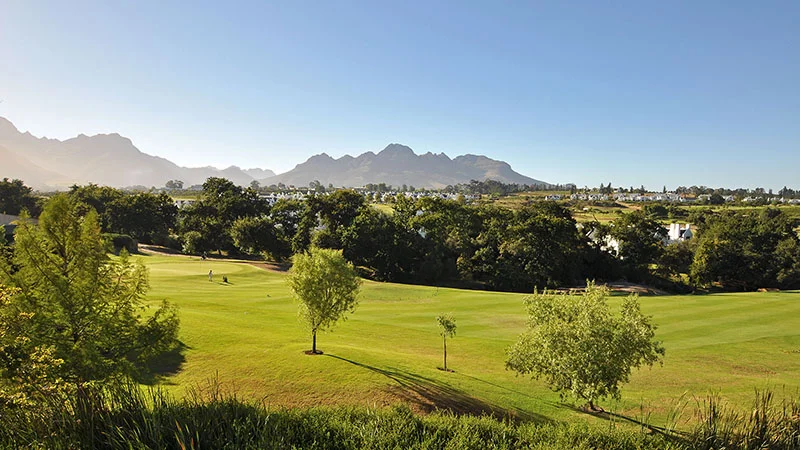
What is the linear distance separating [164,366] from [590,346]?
19592 mm

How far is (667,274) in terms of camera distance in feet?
238

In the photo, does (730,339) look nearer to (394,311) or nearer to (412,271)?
(394,311)

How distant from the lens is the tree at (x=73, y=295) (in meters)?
12.2

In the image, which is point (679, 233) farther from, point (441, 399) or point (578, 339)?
point (441, 399)

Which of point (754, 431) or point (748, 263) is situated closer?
point (754, 431)

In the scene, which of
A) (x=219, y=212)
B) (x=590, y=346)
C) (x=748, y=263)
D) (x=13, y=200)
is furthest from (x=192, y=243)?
(x=748, y=263)

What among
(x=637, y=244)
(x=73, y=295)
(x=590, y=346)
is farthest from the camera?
(x=637, y=244)

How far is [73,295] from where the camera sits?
498 inches

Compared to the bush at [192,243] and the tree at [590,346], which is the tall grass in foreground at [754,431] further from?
the bush at [192,243]

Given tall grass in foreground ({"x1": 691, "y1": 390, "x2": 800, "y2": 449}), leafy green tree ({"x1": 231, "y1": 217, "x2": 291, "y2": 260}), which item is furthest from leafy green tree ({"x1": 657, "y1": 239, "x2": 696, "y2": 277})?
tall grass in foreground ({"x1": 691, "y1": 390, "x2": 800, "y2": 449})

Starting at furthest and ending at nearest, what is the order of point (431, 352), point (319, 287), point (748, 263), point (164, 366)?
point (748, 263)
point (431, 352)
point (319, 287)
point (164, 366)

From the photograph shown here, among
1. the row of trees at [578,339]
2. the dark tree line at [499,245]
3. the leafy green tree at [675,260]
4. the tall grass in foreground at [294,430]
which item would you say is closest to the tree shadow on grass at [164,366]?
the row of trees at [578,339]

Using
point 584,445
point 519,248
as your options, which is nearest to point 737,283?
point 519,248

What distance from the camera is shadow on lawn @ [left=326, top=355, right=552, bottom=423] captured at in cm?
1747
